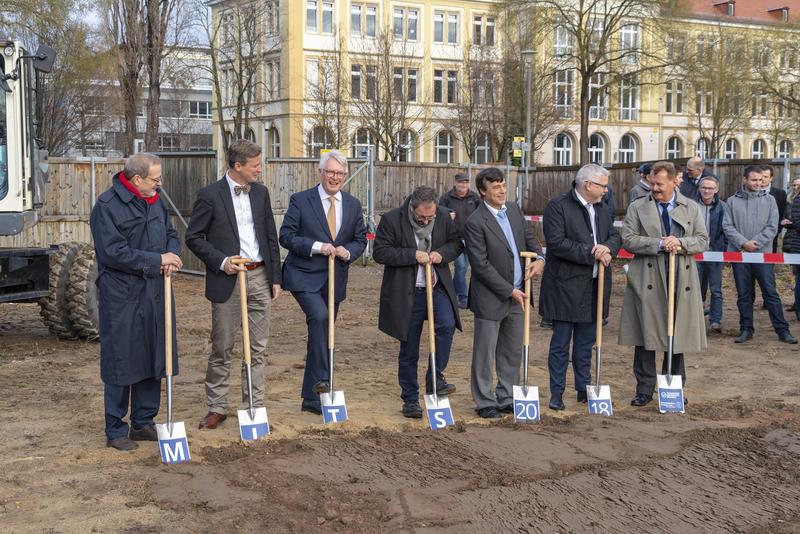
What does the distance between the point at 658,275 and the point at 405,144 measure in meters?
47.3

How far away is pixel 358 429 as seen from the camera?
292 inches

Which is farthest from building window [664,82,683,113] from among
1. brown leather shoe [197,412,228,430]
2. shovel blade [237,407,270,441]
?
shovel blade [237,407,270,441]

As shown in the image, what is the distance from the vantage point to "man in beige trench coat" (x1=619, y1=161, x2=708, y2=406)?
8250mm

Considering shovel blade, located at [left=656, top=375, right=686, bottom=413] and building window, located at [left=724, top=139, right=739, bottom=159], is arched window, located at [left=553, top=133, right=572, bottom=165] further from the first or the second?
shovel blade, located at [left=656, top=375, right=686, bottom=413]

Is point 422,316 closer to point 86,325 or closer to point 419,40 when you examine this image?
point 86,325

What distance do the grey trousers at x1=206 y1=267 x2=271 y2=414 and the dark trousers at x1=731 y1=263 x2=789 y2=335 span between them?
20.5 ft

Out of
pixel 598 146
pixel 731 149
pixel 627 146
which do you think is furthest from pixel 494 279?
pixel 731 149

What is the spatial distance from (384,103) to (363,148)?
8948 mm

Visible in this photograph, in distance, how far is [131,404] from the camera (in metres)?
7.12

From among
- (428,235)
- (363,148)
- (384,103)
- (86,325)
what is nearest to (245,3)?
(384,103)

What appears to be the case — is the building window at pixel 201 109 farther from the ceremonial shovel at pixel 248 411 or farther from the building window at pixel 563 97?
the ceremonial shovel at pixel 248 411

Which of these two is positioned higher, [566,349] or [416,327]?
[416,327]

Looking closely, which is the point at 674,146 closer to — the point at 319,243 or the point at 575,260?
the point at 575,260

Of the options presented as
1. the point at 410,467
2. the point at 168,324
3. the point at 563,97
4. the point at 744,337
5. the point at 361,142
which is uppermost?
the point at 563,97
